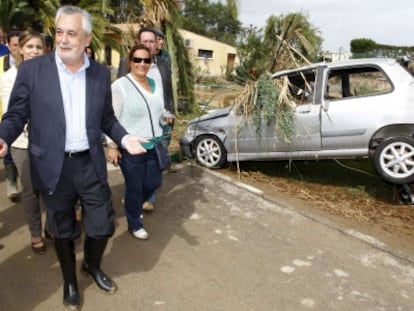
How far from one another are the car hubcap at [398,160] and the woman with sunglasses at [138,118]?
2.99 meters

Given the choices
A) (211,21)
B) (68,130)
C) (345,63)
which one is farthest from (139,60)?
(211,21)

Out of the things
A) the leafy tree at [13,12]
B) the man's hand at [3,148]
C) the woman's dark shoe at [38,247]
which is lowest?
the woman's dark shoe at [38,247]

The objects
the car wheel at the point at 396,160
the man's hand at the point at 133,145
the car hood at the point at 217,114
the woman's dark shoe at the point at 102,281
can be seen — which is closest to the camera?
the man's hand at the point at 133,145

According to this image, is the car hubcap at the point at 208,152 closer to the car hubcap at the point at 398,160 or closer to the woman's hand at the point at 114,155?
the car hubcap at the point at 398,160

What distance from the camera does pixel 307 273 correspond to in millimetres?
3664

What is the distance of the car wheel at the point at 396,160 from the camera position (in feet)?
17.1

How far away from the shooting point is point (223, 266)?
12.1 ft

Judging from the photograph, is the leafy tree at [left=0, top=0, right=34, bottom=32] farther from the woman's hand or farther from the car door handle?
the woman's hand

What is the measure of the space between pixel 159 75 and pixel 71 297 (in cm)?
221

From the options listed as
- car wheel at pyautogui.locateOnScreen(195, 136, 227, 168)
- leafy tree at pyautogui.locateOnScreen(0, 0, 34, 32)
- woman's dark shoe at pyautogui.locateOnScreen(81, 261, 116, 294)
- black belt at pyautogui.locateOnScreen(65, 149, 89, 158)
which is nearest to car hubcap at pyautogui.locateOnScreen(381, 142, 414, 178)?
car wheel at pyautogui.locateOnScreen(195, 136, 227, 168)

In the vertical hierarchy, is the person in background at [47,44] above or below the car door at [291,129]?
above

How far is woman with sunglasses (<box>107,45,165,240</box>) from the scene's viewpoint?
144 inches

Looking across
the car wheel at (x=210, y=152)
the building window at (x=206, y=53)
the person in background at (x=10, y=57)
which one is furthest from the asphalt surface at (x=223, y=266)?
the building window at (x=206, y=53)

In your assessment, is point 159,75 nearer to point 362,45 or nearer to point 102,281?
point 102,281
